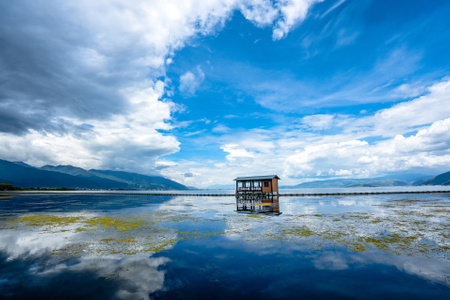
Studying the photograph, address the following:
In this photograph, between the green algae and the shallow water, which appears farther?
the green algae

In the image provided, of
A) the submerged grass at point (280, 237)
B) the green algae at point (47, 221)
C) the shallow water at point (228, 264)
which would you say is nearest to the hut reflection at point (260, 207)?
the submerged grass at point (280, 237)

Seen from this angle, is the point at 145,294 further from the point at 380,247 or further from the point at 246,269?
the point at 380,247

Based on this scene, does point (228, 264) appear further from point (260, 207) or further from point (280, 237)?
point (260, 207)

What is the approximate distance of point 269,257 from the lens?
571 inches

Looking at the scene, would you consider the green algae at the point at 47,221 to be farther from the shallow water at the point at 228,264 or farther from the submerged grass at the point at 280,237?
the shallow water at the point at 228,264

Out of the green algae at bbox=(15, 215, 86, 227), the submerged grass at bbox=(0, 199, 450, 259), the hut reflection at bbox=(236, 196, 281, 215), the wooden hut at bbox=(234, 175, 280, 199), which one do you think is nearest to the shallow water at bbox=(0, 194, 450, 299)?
the submerged grass at bbox=(0, 199, 450, 259)

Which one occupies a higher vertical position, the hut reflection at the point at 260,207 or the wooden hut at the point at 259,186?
the wooden hut at the point at 259,186

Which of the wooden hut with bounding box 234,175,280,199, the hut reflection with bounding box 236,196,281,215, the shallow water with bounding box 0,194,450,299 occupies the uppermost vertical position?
the wooden hut with bounding box 234,175,280,199

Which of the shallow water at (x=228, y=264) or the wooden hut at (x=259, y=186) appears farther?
the wooden hut at (x=259, y=186)

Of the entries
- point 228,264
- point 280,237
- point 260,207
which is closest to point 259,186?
point 260,207

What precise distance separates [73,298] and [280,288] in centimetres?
964

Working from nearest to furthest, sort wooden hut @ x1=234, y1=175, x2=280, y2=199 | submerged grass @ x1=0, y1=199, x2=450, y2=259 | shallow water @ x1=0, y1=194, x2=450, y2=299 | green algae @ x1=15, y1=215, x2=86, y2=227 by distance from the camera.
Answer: shallow water @ x1=0, y1=194, x2=450, y2=299 → submerged grass @ x1=0, y1=199, x2=450, y2=259 → green algae @ x1=15, y1=215, x2=86, y2=227 → wooden hut @ x1=234, y1=175, x2=280, y2=199

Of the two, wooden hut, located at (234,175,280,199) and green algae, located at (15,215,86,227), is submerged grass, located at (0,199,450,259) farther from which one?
wooden hut, located at (234,175,280,199)

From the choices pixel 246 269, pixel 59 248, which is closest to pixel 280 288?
pixel 246 269
